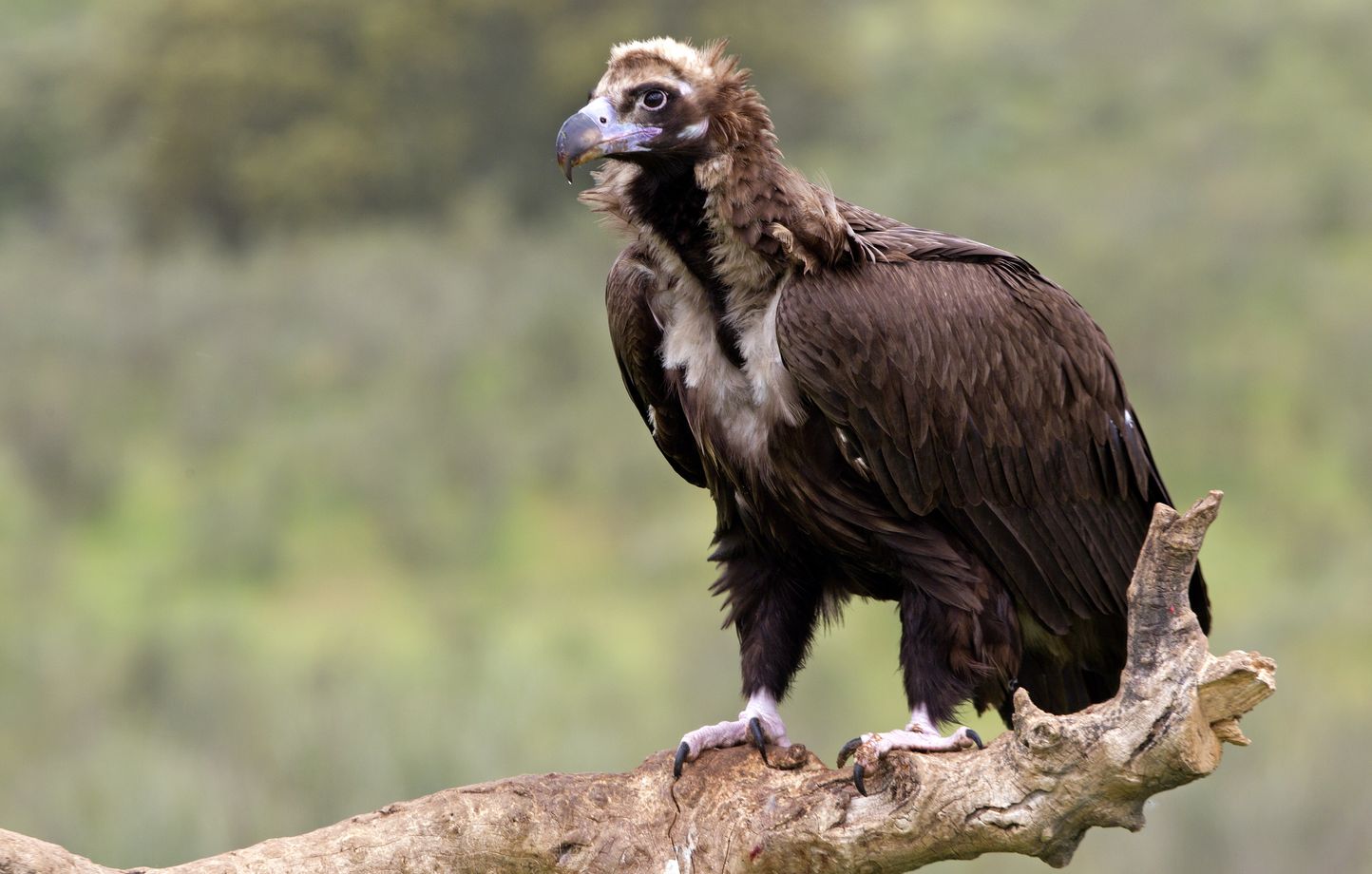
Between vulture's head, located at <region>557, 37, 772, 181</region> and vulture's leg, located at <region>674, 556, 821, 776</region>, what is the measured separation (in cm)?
136

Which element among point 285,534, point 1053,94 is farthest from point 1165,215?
point 285,534

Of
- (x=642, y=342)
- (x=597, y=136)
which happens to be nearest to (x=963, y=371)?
(x=642, y=342)

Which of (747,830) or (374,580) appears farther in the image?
(374,580)

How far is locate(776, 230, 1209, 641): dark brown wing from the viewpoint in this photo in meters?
4.59

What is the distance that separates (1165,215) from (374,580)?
46.4 feet

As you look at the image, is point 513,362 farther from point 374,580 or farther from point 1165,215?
point 1165,215

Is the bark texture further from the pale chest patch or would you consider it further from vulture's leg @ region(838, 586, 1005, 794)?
the pale chest patch

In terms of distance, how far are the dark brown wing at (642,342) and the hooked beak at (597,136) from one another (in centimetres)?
41

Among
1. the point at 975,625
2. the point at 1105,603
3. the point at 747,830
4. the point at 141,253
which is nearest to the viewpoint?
the point at 747,830

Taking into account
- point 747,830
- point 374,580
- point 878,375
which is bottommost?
point 747,830

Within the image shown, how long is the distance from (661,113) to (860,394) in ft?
3.06

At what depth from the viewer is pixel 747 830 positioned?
4.53m

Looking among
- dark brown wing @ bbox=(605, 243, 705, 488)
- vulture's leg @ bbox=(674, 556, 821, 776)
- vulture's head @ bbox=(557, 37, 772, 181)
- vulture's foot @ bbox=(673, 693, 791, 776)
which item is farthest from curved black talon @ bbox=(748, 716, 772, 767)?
vulture's head @ bbox=(557, 37, 772, 181)

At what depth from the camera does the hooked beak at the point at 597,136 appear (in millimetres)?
4535
